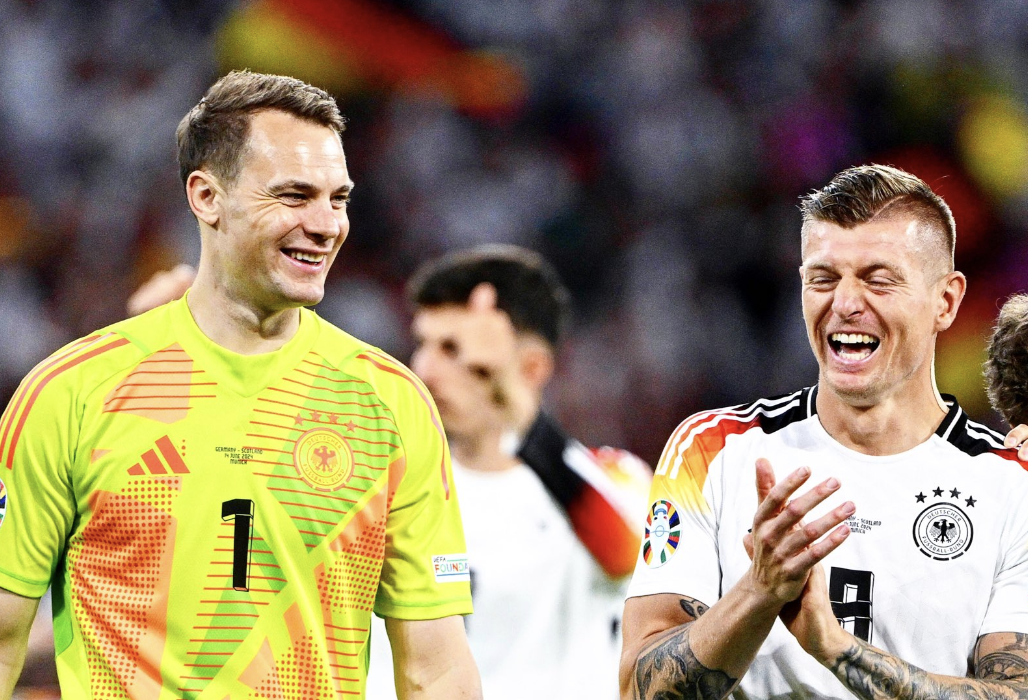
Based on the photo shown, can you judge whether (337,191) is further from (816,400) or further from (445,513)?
(816,400)

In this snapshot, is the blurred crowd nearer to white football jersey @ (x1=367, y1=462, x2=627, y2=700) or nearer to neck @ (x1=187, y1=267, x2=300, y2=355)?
white football jersey @ (x1=367, y1=462, x2=627, y2=700)

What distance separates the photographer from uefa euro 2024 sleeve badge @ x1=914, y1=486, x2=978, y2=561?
10.9ft

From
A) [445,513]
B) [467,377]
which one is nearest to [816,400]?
[445,513]

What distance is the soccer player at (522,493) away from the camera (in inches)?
248

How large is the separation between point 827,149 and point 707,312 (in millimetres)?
1405

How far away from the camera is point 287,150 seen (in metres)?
3.06

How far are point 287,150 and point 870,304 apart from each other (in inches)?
61.2

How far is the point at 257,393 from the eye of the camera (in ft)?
10.0

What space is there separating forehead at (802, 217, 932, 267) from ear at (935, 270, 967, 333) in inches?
4.7

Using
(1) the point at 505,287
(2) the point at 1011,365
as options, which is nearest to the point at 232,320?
(2) the point at 1011,365

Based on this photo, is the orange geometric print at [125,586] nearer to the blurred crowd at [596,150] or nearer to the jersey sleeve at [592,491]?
the jersey sleeve at [592,491]

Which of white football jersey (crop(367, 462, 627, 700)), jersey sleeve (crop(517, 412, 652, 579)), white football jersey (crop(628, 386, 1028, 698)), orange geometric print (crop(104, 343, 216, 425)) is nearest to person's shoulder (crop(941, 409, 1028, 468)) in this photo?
white football jersey (crop(628, 386, 1028, 698))

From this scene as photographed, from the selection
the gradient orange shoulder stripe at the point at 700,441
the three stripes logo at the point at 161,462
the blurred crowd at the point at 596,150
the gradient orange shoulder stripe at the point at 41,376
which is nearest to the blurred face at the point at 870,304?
the gradient orange shoulder stripe at the point at 700,441

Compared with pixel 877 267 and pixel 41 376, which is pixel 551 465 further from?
pixel 41 376
